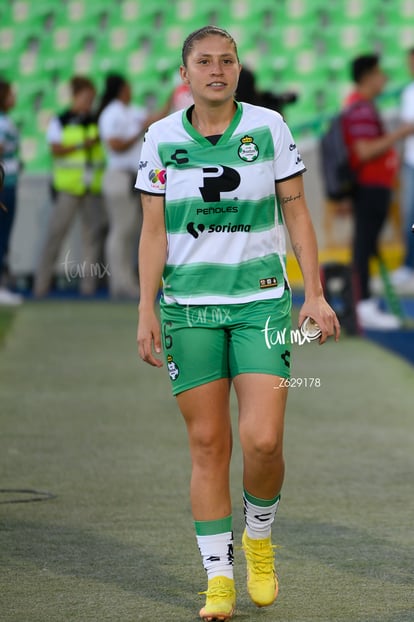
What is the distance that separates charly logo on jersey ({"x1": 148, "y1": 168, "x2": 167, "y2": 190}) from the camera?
13.3ft

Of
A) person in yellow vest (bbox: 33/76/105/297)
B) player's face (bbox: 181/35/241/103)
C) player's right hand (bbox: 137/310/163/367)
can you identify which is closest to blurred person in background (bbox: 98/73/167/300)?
person in yellow vest (bbox: 33/76/105/297)

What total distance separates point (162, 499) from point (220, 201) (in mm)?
2005

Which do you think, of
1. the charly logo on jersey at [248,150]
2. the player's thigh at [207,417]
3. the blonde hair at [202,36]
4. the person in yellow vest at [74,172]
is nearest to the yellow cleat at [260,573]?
the player's thigh at [207,417]

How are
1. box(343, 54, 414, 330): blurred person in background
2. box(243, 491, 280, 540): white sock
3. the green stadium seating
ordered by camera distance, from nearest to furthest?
box(243, 491, 280, 540): white sock
box(343, 54, 414, 330): blurred person in background
the green stadium seating

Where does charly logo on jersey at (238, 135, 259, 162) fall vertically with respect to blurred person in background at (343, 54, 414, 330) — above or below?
above

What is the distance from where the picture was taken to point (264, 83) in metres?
20.1

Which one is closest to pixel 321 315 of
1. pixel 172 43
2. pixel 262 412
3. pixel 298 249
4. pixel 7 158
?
pixel 298 249

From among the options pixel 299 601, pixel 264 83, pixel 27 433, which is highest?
pixel 299 601

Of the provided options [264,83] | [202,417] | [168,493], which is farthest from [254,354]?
[264,83]

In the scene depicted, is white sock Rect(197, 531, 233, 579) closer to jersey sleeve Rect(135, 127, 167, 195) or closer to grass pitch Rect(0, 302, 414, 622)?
grass pitch Rect(0, 302, 414, 622)

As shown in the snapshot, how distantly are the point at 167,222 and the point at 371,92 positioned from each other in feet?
27.6

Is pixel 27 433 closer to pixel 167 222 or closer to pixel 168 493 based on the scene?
pixel 168 493

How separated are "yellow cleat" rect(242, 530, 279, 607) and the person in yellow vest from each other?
1124 centimetres

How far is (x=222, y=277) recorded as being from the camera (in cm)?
400
